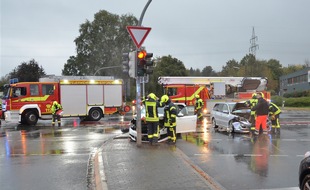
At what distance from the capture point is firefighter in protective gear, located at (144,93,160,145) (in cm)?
1135

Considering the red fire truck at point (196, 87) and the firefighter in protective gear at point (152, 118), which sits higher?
the red fire truck at point (196, 87)

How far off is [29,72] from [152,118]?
Answer: 179 ft

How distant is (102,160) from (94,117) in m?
15.0

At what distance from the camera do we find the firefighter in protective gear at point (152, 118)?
447 inches

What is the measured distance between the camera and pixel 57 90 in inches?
882

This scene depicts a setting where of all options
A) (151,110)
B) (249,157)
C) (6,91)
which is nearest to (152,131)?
(151,110)

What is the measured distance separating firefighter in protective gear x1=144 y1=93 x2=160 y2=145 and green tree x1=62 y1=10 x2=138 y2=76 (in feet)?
155

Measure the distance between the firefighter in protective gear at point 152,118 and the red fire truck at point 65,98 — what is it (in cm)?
1203

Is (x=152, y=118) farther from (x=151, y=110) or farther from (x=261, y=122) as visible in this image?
(x=261, y=122)

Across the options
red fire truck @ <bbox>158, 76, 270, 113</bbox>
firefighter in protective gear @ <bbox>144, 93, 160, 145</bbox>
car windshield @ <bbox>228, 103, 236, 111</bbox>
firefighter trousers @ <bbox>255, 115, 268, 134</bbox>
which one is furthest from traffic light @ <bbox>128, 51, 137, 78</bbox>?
red fire truck @ <bbox>158, 76, 270, 113</bbox>

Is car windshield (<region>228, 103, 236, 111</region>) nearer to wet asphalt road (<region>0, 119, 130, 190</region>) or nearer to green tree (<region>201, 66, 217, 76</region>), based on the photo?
wet asphalt road (<region>0, 119, 130, 190</region>)

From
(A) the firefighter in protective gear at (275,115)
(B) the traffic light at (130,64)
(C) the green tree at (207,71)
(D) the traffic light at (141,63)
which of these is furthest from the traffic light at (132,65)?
(C) the green tree at (207,71)

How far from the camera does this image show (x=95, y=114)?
77.0ft

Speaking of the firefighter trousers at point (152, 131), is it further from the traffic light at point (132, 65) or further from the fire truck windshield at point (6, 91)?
the fire truck windshield at point (6, 91)
